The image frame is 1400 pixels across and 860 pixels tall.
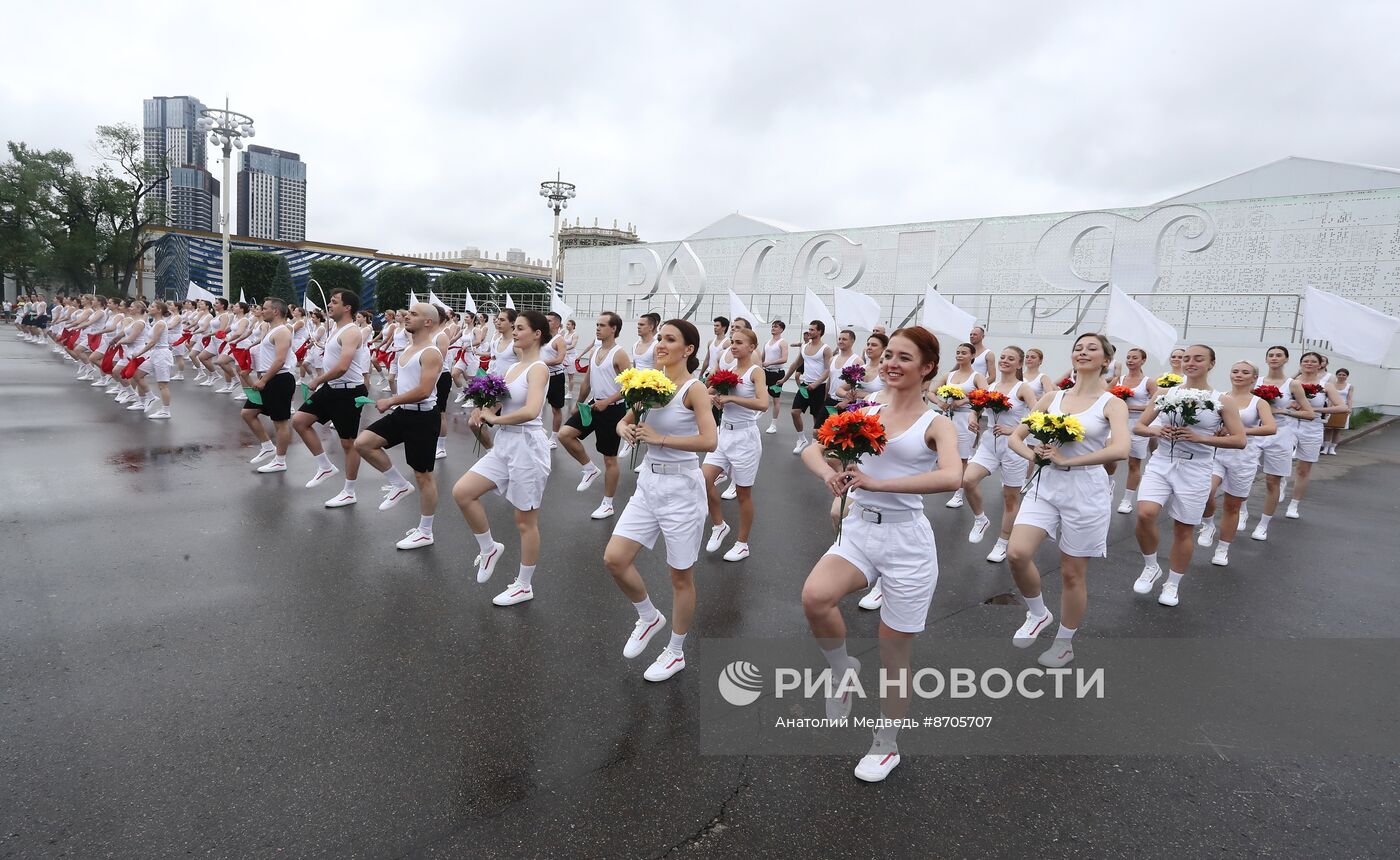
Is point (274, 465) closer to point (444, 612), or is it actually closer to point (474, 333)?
point (444, 612)

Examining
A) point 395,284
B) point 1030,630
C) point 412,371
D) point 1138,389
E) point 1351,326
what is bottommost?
point 1030,630

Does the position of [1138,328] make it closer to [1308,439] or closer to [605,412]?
[1308,439]

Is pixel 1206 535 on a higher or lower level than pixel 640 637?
higher

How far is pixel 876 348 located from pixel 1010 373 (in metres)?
1.84

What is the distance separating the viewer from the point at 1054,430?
4324 millimetres

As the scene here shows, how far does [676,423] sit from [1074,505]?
7.98 feet

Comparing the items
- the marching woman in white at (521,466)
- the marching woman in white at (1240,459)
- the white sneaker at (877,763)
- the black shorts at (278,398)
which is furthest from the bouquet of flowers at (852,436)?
the black shorts at (278,398)

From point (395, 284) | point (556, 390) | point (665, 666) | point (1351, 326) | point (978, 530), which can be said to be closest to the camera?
point (665, 666)

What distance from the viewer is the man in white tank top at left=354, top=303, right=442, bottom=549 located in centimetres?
606

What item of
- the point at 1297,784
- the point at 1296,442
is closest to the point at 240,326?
the point at 1297,784

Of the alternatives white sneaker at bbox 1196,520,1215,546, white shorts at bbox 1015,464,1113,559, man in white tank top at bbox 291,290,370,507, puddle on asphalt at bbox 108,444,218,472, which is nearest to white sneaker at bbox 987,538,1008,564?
white shorts at bbox 1015,464,1113,559

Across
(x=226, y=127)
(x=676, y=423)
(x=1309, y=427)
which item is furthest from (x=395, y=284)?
(x=676, y=423)

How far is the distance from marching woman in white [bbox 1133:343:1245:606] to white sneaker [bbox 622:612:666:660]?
3.85 metres

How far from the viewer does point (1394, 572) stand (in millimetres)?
6730
